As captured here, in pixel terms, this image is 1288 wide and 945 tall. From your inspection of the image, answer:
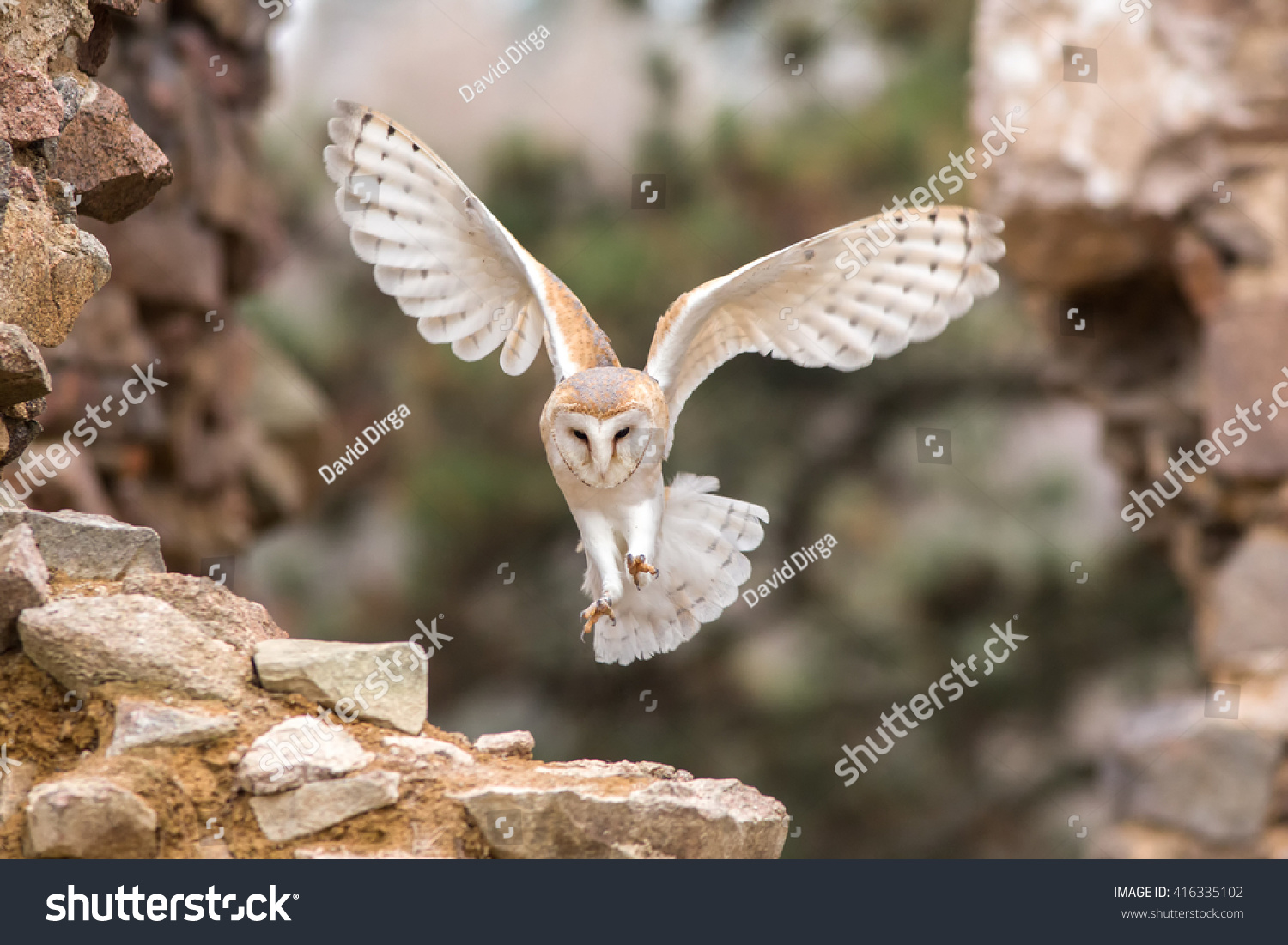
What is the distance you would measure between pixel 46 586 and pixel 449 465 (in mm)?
3480

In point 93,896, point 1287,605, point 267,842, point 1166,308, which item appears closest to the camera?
point 93,896

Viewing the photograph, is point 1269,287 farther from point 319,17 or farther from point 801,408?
point 319,17

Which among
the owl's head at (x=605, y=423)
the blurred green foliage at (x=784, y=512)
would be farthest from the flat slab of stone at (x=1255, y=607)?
the owl's head at (x=605, y=423)

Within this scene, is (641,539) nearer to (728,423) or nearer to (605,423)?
(605,423)

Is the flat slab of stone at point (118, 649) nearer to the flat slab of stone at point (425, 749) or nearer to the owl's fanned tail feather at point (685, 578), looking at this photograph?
the flat slab of stone at point (425, 749)

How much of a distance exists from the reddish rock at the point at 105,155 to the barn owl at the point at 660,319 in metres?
0.31

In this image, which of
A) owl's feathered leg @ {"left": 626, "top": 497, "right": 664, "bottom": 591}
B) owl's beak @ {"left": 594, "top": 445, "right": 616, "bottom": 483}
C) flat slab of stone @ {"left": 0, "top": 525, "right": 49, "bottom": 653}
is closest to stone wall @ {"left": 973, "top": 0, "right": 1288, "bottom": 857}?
owl's feathered leg @ {"left": 626, "top": 497, "right": 664, "bottom": 591}

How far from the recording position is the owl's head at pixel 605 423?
5.60 ft

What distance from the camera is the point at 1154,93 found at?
12.1 ft

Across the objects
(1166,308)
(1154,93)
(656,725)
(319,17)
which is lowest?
(656,725)

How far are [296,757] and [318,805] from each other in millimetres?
69

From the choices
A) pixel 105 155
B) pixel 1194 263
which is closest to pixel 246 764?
pixel 105 155

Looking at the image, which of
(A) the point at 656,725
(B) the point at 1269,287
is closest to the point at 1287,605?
(B) the point at 1269,287

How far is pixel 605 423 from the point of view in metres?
1.71
